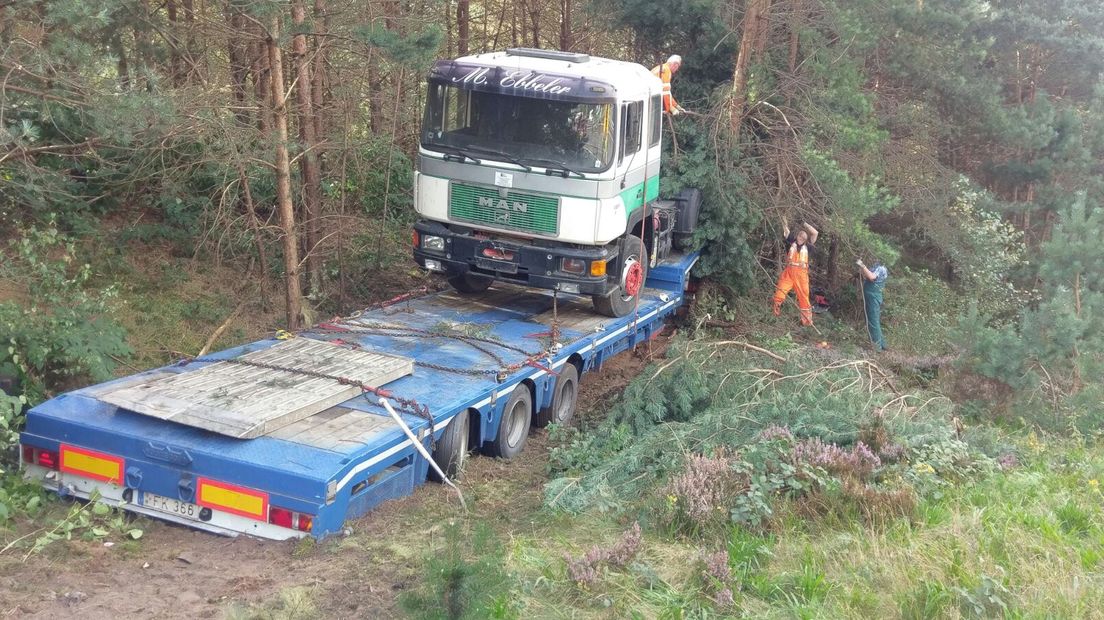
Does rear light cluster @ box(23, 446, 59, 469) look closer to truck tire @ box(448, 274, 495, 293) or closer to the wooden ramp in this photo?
the wooden ramp

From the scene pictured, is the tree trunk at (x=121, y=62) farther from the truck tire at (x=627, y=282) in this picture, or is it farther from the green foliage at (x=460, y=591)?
the green foliage at (x=460, y=591)

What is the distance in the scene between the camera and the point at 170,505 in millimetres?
6199

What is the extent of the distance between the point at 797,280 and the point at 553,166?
5389mm

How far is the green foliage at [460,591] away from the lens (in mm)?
4270

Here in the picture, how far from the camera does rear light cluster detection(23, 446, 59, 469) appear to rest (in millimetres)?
6434

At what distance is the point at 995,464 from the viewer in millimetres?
7023

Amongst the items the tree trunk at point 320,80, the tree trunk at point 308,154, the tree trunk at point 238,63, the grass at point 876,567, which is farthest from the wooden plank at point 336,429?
the tree trunk at point 320,80

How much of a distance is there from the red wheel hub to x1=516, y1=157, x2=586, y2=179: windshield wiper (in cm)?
150

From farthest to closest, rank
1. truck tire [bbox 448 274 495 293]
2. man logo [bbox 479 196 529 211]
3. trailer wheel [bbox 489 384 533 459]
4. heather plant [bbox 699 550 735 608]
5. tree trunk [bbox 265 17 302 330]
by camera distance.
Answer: truck tire [bbox 448 274 495 293]
man logo [bbox 479 196 529 211]
tree trunk [bbox 265 17 302 330]
trailer wheel [bbox 489 384 533 459]
heather plant [bbox 699 550 735 608]

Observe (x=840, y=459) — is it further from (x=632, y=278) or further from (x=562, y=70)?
(x=562, y=70)

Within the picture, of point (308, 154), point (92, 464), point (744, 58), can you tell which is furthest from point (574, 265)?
point (744, 58)

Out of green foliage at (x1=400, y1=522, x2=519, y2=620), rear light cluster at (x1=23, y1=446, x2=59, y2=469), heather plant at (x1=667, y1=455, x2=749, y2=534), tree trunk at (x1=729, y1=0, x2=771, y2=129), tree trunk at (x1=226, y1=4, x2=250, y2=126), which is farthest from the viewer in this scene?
tree trunk at (x1=729, y1=0, x2=771, y2=129)

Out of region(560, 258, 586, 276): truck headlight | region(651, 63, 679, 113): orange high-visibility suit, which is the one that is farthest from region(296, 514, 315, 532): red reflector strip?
region(651, 63, 679, 113): orange high-visibility suit

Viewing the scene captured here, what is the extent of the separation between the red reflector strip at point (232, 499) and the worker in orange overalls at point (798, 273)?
9201mm
